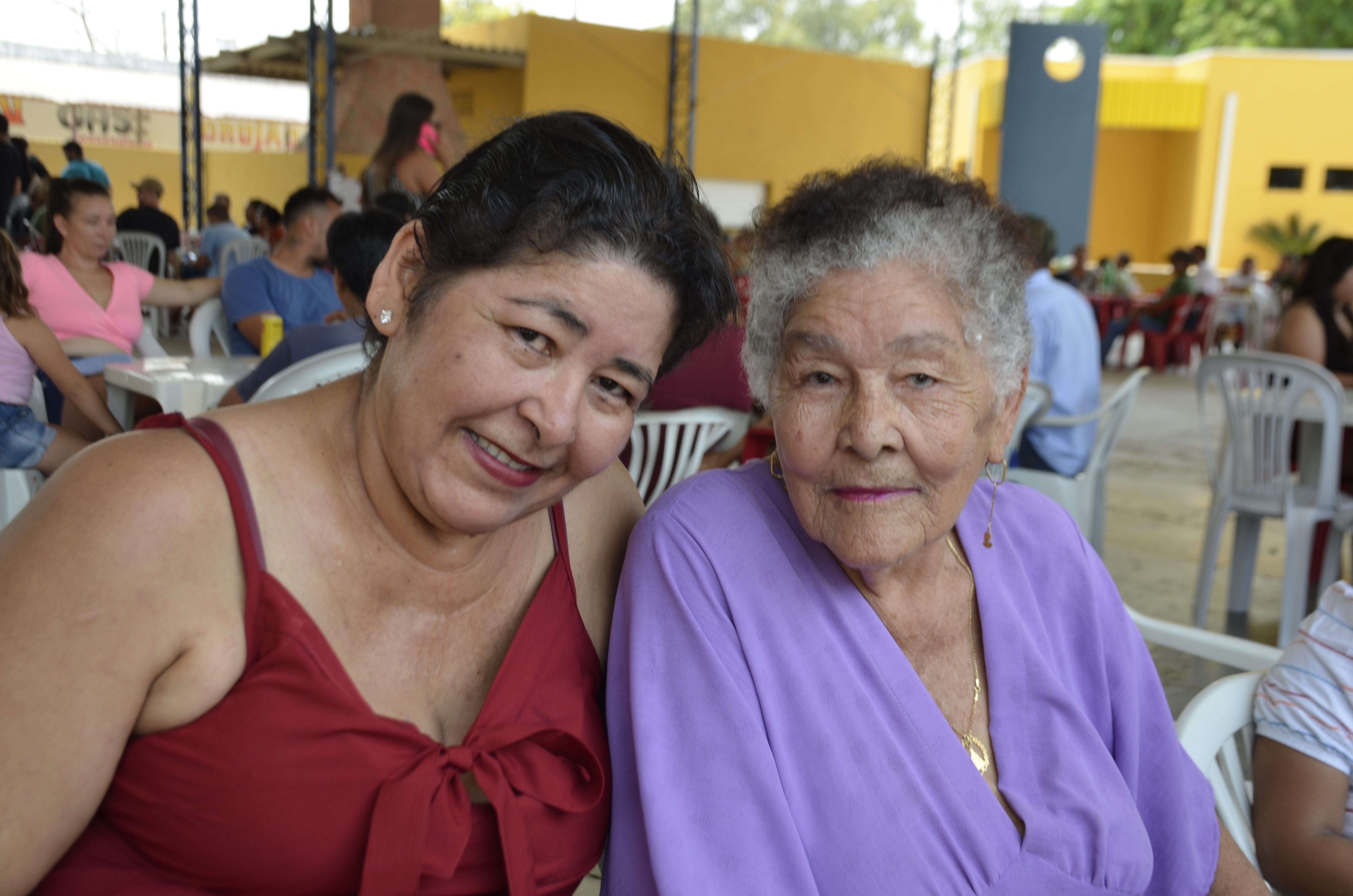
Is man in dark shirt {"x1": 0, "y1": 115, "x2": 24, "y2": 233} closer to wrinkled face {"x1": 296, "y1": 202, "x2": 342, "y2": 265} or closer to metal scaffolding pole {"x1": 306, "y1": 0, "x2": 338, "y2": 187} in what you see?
wrinkled face {"x1": 296, "y1": 202, "x2": 342, "y2": 265}

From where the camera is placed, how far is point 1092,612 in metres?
1.49

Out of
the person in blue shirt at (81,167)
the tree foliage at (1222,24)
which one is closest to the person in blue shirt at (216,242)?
the person in blue shirt at (81,167)

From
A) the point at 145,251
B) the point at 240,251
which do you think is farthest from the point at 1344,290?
the point at 145,251

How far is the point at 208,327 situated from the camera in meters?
4.96

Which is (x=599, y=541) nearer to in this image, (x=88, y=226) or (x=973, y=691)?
(x=973, y=691)

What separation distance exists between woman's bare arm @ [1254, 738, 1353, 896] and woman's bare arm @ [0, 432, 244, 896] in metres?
1.41

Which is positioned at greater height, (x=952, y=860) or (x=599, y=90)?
(x=599, y=90)

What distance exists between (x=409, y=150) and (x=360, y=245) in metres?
2.40

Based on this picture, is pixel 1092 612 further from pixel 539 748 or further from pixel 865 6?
pixel 865 6

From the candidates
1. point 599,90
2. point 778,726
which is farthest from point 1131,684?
A: point 599,90

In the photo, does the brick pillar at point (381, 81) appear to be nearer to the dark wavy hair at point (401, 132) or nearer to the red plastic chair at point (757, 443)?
the dark wavy hair at point (401, 132)

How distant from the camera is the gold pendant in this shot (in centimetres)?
133

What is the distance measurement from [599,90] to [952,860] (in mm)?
16175

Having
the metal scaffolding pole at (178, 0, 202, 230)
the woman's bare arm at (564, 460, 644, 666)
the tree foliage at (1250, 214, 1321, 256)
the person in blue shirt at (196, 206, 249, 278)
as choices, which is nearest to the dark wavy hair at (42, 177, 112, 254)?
the woman's bare arm at (564, 460, 644, 666)
